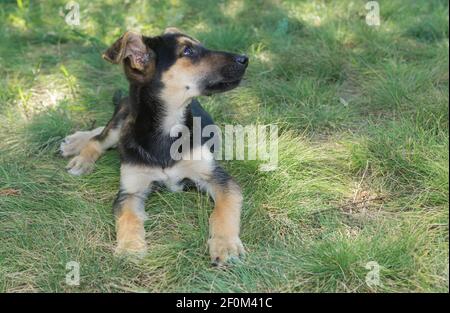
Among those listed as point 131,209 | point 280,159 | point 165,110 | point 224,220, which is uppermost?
point 165,110

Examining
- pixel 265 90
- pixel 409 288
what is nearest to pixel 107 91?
pixel 265 90

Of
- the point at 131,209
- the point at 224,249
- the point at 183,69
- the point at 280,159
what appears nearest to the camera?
the point at 224,249

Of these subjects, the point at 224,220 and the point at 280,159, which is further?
the point at 280,159

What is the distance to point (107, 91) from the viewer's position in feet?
18.9

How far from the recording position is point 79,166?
4.63m

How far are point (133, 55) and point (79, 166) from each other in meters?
1.11

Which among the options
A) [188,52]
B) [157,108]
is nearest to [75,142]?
[157,108]

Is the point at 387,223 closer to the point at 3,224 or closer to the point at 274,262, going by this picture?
the point at 274,262

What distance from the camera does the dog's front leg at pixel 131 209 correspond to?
3.62 m

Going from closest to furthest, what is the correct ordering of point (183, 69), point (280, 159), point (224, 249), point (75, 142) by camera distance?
point (224, 249) → point (183, 69) → point (280, 159) → point (75, 142)

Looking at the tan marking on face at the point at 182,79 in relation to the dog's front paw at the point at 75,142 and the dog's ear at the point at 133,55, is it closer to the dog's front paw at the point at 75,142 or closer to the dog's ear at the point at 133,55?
the dog's ear at the point at 133,55

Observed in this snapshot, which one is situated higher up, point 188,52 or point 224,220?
point 188,52

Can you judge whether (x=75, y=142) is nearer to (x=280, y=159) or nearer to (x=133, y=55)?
(x=133, y=55)

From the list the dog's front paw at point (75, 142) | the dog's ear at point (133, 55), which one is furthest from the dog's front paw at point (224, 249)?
the dog's front paw at point (75, 142)
